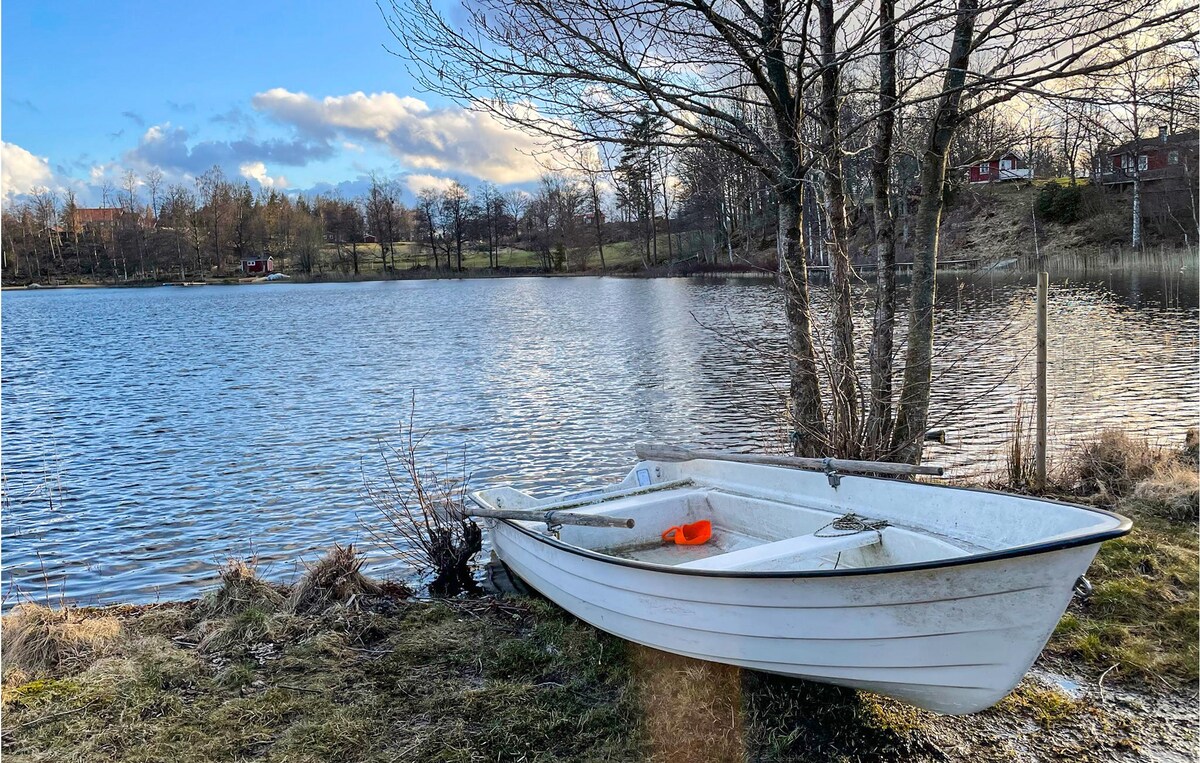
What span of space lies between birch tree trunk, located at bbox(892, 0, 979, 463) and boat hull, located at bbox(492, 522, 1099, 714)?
3.78 metres

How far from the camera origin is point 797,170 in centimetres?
680

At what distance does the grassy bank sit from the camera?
12.8 ft

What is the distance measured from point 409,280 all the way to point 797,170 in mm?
82792

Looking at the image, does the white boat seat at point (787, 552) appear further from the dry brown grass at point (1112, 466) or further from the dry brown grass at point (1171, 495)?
the dry brown grass at point (1112, 466)

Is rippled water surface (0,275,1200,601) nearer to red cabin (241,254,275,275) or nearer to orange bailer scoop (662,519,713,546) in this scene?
orange bailer scoop (662,519,713,546)

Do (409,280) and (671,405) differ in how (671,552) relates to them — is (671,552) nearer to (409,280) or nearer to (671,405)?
(671,405)

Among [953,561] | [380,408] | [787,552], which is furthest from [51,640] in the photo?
[380,408]

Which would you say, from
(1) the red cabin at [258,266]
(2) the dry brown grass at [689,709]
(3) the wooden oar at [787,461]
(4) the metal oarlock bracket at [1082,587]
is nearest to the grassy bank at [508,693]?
(2) the dry brown grass at [689,709]

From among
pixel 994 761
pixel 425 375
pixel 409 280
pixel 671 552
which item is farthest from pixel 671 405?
pixel 409 280

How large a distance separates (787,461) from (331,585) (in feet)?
12.0

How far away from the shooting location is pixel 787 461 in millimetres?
5988

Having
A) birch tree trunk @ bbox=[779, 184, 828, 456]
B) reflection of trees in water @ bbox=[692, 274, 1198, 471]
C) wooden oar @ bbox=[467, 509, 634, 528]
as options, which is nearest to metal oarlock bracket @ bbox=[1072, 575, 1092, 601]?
wooden oar @ bbox=[467, 509, 634, 528]

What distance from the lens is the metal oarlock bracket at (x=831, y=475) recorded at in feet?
17.8

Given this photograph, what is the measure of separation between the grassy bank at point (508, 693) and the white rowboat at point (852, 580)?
280mm
